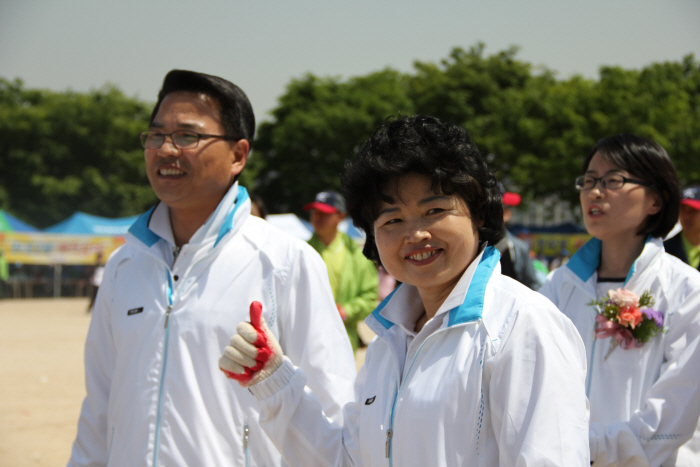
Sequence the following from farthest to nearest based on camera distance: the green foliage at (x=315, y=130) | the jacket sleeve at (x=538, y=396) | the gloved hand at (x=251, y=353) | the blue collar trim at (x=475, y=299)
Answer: the green foliage at (x=315, y=130), the gloved hand at (x=251, y=353), the blue collar trim at (x=475, y=299), the jacket sleeve at (x=538, y=396)

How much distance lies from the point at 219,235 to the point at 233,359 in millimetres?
808

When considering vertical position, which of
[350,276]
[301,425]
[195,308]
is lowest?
[350,276]

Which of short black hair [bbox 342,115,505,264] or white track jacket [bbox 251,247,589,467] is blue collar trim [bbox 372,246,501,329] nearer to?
white track jacket [bbox 251,247,589,467]

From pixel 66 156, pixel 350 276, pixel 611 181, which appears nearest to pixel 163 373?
pixel 611 181

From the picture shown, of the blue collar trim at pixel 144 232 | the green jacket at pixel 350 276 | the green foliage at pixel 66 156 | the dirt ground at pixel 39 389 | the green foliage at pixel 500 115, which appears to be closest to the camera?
the blue collar trim at pixel 144 232

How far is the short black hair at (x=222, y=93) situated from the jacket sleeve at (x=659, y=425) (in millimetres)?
2021

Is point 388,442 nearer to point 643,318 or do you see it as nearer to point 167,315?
point 167,315

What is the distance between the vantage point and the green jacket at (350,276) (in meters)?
6.21

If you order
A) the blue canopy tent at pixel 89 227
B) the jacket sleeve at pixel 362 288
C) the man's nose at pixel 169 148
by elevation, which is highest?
the man's nose at pixel 169 148

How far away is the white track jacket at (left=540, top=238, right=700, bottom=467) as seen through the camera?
107 inches

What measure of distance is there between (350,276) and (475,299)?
14.8ft

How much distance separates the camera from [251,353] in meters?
2.05

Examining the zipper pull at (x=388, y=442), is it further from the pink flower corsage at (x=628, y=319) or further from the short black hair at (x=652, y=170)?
the short black hair at (x=652, y=170)

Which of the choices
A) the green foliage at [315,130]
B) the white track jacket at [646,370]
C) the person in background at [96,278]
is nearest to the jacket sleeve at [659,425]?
the white track jacket at [646,370]
